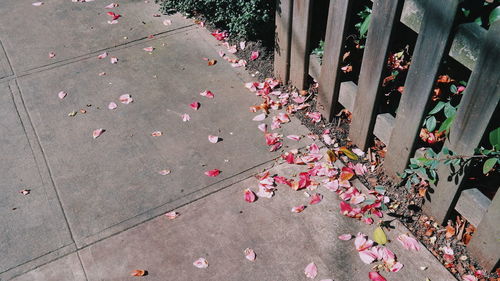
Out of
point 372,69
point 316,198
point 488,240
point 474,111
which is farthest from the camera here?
point 316,198

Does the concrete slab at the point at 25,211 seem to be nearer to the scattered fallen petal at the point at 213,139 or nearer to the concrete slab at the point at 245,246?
the concrete slab at the point at 245,246

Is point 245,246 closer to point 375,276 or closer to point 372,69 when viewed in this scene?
point 375,276

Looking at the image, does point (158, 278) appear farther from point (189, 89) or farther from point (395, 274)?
point (189, 89)

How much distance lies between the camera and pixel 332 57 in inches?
127

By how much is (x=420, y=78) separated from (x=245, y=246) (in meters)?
1.34

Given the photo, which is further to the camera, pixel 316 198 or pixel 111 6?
pixel 111 6

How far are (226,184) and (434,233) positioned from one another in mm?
1300

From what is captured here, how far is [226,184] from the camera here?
3.16 metres

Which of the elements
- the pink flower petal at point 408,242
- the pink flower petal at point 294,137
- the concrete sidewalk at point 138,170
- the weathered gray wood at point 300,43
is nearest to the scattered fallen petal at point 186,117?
the concrete sidewalk at point 138,170

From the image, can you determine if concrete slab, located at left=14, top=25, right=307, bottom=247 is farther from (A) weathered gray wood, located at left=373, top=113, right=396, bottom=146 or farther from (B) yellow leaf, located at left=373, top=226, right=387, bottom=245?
(B) yellow leaf, located at left=373, top=226, right=387, bottom=245

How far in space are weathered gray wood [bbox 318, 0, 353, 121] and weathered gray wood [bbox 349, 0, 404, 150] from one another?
8.5 inches

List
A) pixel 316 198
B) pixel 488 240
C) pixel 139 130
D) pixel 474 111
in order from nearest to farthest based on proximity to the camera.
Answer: pixel 474 111
pixel 488 240
pixel 316 198
pixel 139 130

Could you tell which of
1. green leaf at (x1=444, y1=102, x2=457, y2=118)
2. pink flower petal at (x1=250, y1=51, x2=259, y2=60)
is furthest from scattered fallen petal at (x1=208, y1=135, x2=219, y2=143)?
green leaf at (x1=444, y1=102, x2=457, y2=118)

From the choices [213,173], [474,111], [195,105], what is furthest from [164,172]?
[474,111]
